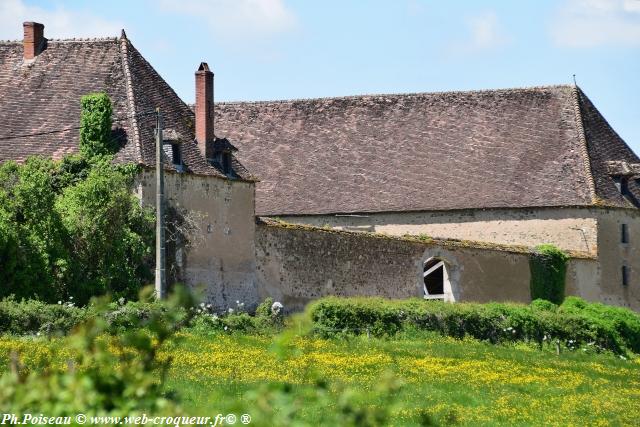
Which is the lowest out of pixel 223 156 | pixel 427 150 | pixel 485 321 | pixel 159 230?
pixel 485 321

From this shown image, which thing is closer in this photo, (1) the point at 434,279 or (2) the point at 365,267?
(2) the point at 365,267

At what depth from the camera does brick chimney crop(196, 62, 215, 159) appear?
128ft

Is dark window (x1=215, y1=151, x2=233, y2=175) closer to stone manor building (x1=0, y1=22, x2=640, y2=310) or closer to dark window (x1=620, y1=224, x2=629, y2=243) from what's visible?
stone manor building (x1=0, y1=22, x2=640, y2=310)

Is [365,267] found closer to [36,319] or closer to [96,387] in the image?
[36,319]

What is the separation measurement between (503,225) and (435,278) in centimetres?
545

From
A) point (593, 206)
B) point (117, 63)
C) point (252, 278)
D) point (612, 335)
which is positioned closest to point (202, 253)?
point (252, 278)

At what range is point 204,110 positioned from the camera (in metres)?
39.1

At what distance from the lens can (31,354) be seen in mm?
21562

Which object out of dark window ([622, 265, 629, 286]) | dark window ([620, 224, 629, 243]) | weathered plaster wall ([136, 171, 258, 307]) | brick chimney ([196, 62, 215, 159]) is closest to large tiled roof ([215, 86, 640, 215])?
dark window ([620, 224, 629, 243])

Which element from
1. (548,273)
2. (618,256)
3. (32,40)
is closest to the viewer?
(32,40)

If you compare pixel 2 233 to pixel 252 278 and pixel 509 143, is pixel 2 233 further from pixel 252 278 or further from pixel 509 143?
pixel 509 143

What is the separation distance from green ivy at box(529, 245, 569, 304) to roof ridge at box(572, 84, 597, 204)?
3123 millimetres

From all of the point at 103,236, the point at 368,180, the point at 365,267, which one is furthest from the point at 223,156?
the point at 368,180

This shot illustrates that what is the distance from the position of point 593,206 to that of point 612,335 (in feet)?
41.7
